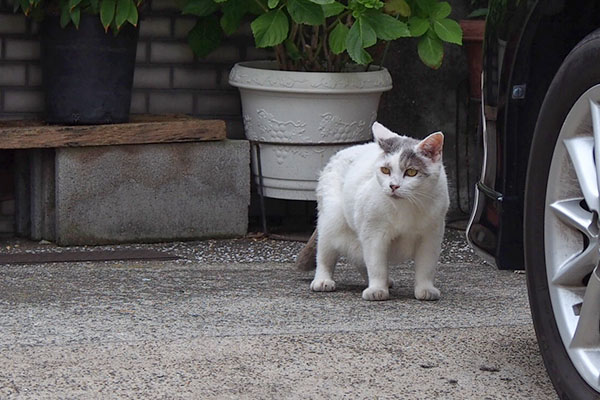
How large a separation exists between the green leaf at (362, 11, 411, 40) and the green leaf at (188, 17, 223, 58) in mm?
944

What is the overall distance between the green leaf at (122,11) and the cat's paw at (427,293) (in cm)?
226

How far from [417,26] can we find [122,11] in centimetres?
153

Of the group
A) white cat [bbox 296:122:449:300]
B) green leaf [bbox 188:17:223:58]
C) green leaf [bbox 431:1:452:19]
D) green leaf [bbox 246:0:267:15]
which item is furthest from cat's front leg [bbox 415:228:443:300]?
green leaf [bbox 188:17:223:58]

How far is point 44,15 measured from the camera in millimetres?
5520

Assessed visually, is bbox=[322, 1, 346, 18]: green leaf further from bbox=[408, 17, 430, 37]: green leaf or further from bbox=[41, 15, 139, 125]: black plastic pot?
bbox=[41, 15, 139, 125]: black plastic pot

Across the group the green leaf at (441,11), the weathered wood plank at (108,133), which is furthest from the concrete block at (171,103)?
the green leaf at (441,11)

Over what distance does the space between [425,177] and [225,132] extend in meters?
2.05

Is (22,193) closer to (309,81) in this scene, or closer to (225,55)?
(225,55)

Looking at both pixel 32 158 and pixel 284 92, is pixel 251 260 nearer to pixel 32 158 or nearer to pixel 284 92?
pixel 284 92

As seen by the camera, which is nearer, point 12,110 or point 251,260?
point 251,260

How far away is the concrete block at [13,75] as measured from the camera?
582 cm

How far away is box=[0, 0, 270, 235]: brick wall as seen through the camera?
19.1 ft

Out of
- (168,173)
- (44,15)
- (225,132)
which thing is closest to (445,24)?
(225,132)

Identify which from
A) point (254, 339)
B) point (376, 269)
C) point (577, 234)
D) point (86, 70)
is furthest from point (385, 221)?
point (86, 70)
